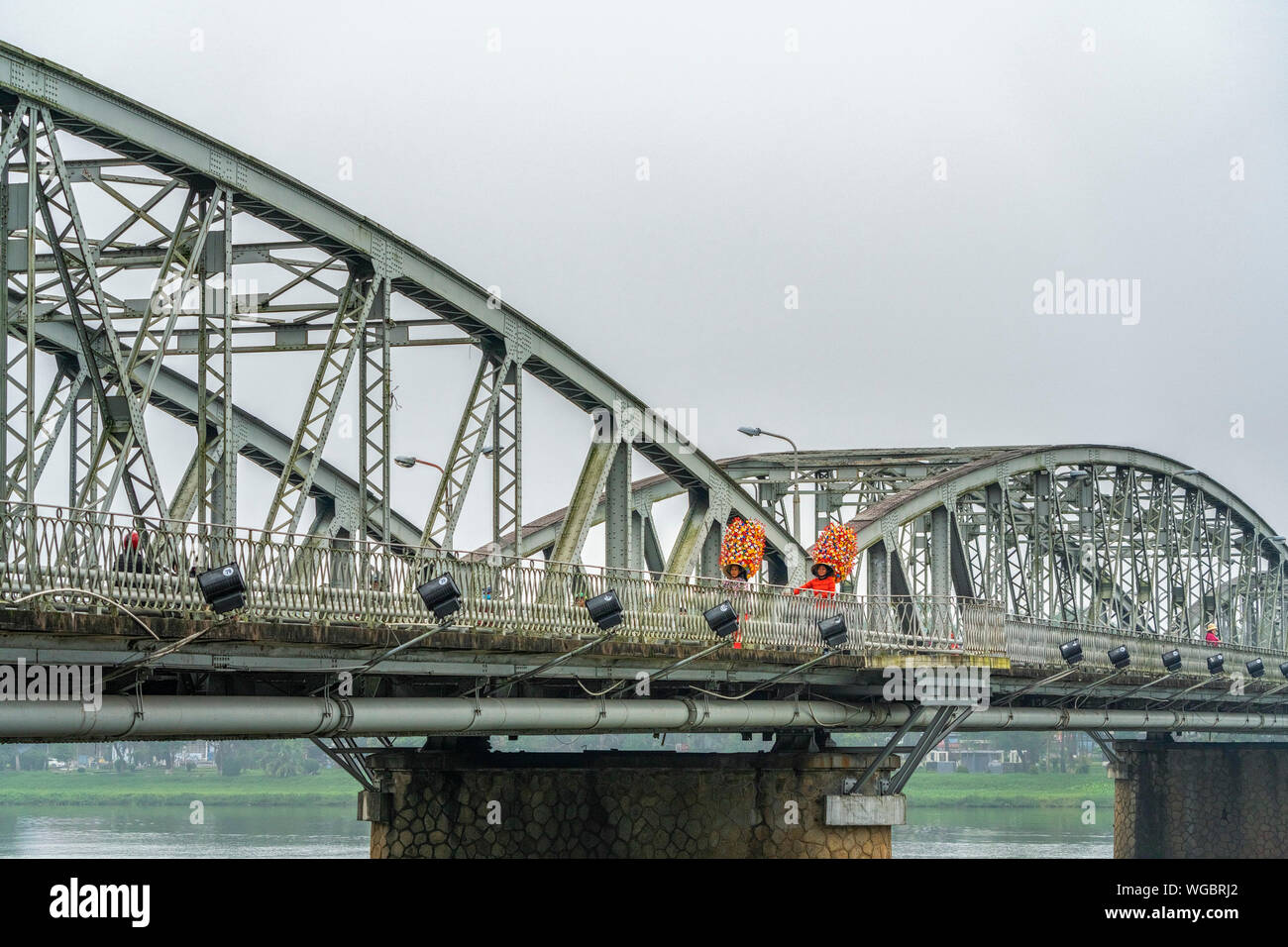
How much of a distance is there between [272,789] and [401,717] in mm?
102102

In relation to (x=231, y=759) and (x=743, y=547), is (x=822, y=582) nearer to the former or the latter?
(x=743, y=547)

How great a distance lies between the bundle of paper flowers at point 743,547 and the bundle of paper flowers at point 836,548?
97.6 inches

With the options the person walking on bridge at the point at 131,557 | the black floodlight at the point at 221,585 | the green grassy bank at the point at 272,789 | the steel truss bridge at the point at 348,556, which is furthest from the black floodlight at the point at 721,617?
the green grassy bank at the point at 272,789

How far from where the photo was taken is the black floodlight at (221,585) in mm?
22328

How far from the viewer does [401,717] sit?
28.7m

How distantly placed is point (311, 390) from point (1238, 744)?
6002 cm

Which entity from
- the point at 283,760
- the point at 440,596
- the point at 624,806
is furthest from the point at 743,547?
the point at 283,760

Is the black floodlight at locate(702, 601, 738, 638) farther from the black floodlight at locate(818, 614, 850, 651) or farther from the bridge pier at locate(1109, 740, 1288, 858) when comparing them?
the bridge pier at locate(1109, 740, 1288, 858)

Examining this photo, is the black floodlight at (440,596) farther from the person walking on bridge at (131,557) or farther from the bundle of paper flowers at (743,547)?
the bundle of paper flowers at (743,547)

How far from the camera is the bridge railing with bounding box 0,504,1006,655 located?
2245 centimetres

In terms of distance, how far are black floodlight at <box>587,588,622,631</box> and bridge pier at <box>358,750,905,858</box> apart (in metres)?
12.1

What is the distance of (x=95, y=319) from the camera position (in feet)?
124
